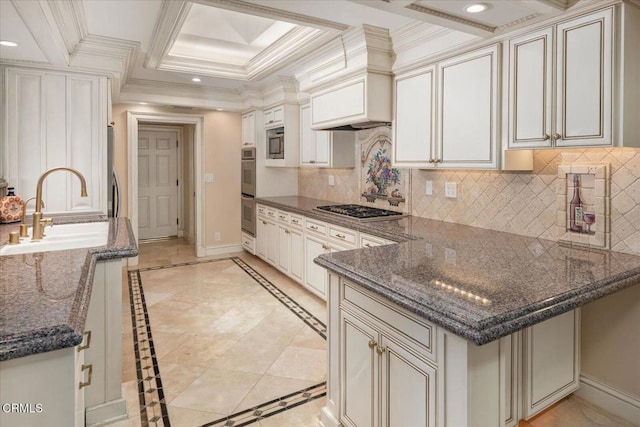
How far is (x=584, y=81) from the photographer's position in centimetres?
196

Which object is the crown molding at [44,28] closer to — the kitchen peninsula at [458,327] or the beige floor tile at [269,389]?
the kitchen peninsula at [458,327]

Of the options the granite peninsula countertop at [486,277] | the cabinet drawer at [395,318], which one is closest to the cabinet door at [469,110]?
the granite peninsula countertop at [486,277]

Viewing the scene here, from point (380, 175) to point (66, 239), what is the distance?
8.80 feet

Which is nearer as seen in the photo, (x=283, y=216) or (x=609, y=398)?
(x=609, y=398)

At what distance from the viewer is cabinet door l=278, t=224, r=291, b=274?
454cm

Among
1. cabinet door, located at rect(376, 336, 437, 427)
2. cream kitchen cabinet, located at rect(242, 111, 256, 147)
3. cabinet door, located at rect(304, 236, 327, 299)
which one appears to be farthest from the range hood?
cabinet door, located at rect(376, 336, 437, 427)

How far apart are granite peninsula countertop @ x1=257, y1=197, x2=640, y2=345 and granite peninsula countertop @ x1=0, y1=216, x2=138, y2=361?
0.99 metres

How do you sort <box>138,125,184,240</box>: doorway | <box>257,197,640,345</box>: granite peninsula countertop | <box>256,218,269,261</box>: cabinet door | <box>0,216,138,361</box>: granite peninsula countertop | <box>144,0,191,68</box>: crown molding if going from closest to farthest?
<box>0,216,138,361</box>: granite peninsula countertop
<box>257,197,640,345</box>: granite peninsula countertop
<box>144,0,191,68</box>: crown molding
<box>256,218,269,261</box>: cabinet door
<box>138,125,184,240</box>: doorway

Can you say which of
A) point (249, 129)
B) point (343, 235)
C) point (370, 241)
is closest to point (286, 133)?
point (249, 129)

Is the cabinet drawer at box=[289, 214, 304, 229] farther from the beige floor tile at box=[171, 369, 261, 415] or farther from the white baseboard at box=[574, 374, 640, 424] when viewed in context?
the white baseboard at box=[574, 374, 640, 424]

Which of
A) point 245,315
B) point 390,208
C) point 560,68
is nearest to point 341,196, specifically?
point 390,208

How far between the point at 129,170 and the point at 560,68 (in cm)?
499

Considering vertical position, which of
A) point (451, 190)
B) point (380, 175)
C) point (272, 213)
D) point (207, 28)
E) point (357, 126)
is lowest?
point (272, 213)

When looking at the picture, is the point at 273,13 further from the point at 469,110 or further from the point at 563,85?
the point at 563,85
